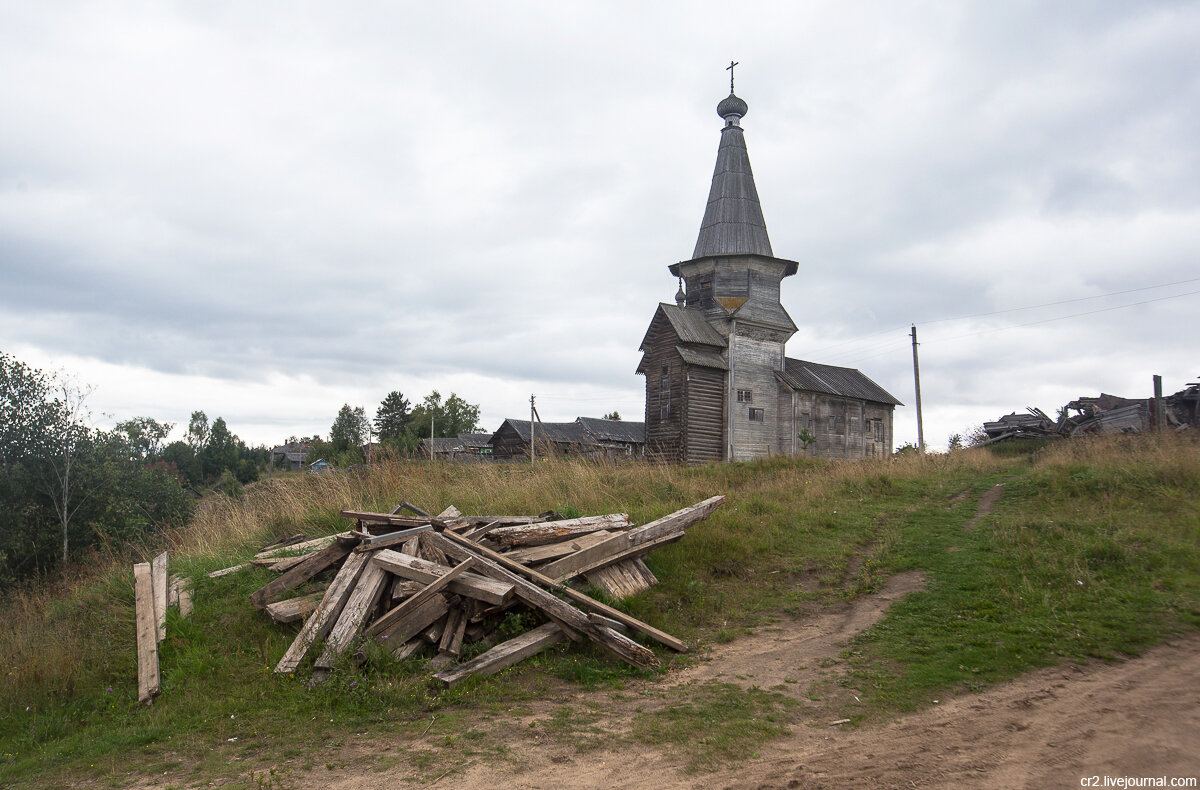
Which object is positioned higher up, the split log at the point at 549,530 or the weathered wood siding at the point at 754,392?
the weathered wood siding at the point at 754,392

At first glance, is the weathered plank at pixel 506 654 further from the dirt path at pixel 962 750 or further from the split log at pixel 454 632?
the dirt path at pixel 962 750

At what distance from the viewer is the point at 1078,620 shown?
276 inches

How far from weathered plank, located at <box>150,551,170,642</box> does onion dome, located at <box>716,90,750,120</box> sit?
31.7 meters

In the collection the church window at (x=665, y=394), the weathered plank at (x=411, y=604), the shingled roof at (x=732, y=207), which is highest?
the shingled roof at (x=732, y=207)

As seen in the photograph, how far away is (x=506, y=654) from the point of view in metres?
6.54

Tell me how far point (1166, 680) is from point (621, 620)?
15.3 feet

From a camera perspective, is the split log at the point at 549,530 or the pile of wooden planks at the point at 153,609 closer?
the pile of wooden planks at the point at 153,609

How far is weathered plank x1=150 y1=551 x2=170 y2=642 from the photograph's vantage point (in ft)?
24.6

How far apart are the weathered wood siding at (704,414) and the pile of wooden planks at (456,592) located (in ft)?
64.2

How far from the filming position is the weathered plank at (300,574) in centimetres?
784

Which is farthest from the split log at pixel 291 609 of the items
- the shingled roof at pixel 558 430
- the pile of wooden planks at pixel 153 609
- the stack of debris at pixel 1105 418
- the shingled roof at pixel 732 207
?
the shingled roof at pixel 558 430

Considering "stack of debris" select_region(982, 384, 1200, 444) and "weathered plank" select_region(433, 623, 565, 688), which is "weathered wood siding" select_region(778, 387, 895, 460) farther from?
"weathered plank" select_region(433, 623, 565, 688)

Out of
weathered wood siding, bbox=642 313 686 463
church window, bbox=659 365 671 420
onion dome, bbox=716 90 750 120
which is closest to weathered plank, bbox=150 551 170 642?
weathered wood siding, bbox=642 313 686 463

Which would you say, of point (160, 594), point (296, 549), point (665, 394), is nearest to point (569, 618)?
point (296, 549)
